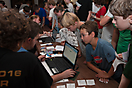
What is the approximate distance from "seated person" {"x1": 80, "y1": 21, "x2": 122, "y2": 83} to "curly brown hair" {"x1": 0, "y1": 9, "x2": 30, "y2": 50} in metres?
1.03

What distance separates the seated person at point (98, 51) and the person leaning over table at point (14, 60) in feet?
3.24

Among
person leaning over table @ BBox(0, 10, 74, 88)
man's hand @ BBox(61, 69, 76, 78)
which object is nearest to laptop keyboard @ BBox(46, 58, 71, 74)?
man's hand @ BBox(61, 69, 76, 78)

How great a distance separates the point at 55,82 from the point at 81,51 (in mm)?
848

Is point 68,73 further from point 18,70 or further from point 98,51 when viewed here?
point 18,70

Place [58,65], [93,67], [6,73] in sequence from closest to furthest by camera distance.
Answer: [6,73]
[93,67]
[58,65]

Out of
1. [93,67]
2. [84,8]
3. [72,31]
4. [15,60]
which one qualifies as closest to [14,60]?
[15,60]

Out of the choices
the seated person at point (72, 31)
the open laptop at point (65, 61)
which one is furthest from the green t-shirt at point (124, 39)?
the open laptop at point (65, 61)

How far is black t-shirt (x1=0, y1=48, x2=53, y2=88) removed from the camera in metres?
0.60

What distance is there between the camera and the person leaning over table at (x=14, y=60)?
Answer: 60 centimetres

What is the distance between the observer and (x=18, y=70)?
61cm

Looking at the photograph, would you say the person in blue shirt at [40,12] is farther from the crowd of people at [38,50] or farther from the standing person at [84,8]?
the crowd of people at [38,50]

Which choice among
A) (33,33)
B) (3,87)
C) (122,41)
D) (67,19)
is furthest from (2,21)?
(122,41)

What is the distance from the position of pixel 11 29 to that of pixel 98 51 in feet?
3.99

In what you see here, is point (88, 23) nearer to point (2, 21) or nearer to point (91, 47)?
point (91, 47)
